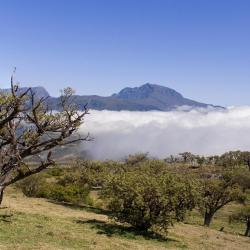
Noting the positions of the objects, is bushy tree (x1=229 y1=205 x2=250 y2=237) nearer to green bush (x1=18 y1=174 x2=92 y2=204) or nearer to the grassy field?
the grassy field

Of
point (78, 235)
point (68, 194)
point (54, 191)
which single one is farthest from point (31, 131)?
point (68, 194)

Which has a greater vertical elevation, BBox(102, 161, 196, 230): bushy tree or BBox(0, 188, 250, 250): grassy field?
BBox(102, 161, 196, 230): bushy tree

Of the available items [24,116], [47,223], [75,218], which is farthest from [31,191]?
[24,116]

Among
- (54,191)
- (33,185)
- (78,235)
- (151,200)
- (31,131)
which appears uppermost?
(31,131)

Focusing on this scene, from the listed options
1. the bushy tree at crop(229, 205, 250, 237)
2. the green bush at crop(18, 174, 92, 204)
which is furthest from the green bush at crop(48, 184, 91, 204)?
the bushy tree at crop(229, 205, 250, 237)

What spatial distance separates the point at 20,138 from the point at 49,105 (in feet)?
10.7

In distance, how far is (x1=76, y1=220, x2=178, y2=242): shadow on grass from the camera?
4212cm

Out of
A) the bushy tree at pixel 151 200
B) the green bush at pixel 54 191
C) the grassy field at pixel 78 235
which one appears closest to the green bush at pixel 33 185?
the green bush at pixel 54 191

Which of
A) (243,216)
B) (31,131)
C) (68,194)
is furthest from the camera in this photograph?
(243,216)

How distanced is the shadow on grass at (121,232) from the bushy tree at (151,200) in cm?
86

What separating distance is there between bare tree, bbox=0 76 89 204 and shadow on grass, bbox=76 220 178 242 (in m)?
12.6

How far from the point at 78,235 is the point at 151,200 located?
9.87 metres

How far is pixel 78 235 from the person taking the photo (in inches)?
1483

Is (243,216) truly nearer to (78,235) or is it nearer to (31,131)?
(78,235)
